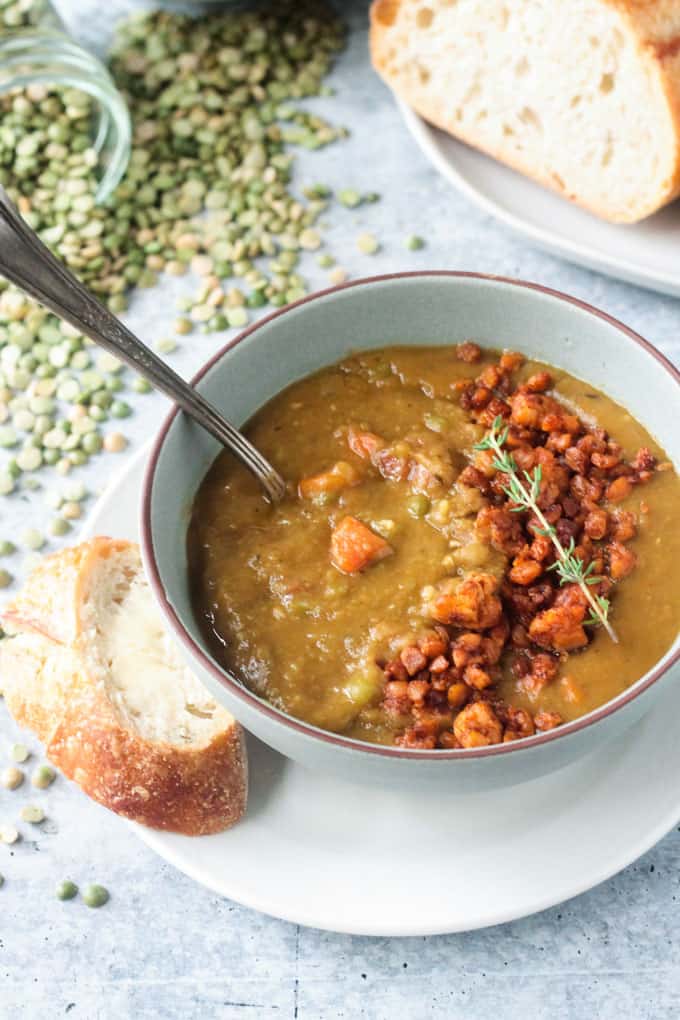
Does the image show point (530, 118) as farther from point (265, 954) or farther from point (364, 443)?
point (265, 954)

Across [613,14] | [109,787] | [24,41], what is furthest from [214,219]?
[109,787]

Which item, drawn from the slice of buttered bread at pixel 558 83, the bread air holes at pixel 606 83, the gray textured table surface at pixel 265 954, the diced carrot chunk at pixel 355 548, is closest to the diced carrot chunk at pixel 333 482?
the diced carrot chunk at pixel 355 548

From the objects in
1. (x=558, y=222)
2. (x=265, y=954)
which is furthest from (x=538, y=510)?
(x=558, y=222)

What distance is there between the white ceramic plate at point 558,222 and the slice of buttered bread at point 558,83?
0.22 ft

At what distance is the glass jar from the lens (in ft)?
16.1

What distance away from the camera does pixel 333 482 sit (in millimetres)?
3365

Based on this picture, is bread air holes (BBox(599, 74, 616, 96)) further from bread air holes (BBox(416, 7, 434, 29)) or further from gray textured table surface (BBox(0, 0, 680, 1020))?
gray textured table surface (BBox(0, 0, 680, 1020))

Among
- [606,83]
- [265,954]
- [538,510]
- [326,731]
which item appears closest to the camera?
[326,731]

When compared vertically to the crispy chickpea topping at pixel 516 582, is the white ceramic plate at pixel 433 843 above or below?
below

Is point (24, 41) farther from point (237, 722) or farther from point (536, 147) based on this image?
point (237, 722)

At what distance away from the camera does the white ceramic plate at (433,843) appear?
3.12 meters

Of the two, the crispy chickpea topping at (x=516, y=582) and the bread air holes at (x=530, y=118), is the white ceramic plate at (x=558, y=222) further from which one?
the crispy chickpea topping at (x=516, y=582)

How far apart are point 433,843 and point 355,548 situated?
2.60 ft

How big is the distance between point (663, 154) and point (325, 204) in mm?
1380
